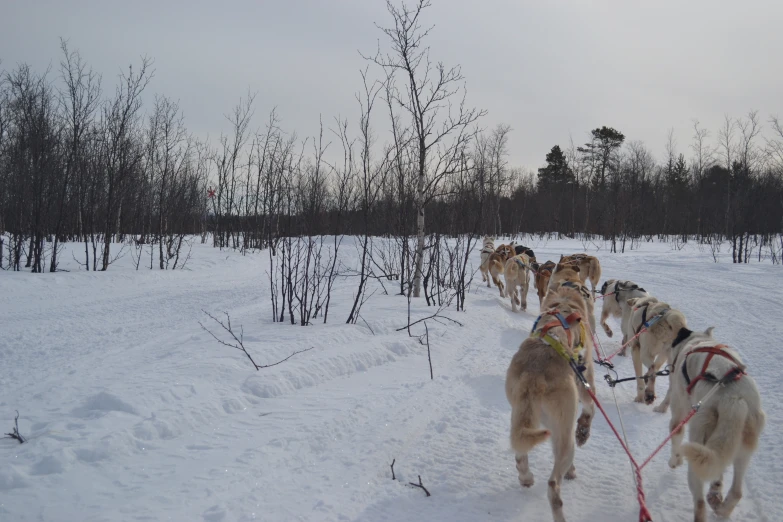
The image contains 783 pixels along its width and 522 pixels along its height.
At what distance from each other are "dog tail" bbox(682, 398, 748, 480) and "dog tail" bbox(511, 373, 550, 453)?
2.30ft

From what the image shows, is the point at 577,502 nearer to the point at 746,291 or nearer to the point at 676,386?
the point at 676,386

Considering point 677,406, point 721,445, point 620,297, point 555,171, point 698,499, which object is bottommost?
point 698,499

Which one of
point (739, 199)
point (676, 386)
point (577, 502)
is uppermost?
point (739, 199)

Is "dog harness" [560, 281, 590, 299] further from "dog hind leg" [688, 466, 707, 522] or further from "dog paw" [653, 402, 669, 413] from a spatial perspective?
"dog hind leg" [688, 466, 707, 522]

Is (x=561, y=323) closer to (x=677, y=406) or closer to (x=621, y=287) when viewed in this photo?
(x=677, y=406)

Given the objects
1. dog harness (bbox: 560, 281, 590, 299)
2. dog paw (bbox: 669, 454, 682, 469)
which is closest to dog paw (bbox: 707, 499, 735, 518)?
dog paw (bbox: 669, 454, 682, 469)

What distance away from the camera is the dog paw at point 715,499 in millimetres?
2658

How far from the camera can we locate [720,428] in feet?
7.94

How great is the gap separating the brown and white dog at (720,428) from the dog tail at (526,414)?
2.25 ft

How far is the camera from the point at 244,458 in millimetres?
3104

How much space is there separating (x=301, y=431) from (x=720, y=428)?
270cm

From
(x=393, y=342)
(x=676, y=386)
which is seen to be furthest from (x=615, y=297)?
(x=676, y=386)

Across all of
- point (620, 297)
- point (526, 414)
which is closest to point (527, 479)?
point (526, 414)

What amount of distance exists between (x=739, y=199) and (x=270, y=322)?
21.1 meters
